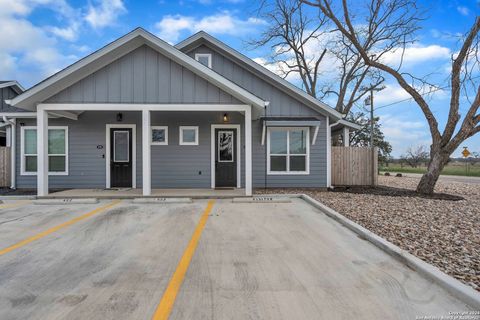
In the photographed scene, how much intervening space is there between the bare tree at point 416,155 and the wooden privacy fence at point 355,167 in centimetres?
3088

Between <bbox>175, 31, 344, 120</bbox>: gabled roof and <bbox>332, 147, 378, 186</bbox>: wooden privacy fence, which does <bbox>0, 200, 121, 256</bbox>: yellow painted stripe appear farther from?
<bbox>332, 147, 378, 186</bbox>: wooden privacy fence

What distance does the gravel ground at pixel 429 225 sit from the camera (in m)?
3.35

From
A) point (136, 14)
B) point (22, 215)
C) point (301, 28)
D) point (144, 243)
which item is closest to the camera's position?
point (144, 243)

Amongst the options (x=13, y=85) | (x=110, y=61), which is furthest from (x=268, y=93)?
(x=13, y=85)

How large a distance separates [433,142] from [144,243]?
10.3 meters

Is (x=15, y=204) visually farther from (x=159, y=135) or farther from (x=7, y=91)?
(x=7, y=91)

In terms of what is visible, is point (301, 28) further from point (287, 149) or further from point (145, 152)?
point (145, 152)

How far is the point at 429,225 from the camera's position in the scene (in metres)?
5.08

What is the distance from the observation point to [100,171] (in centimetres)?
950

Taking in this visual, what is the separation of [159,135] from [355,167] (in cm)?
859

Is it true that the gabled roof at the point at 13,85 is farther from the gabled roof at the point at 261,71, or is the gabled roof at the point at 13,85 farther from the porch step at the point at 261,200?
the porch step at the point at 261,200

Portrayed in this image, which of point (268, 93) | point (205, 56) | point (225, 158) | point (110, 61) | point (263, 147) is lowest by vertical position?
point (225, 158)

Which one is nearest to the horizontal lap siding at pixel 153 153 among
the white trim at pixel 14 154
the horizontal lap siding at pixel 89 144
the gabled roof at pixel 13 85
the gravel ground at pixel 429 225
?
the horizontal lap siding at pixel 89 144

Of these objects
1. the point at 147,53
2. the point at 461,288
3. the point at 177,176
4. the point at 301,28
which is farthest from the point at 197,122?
the point at 301,28
